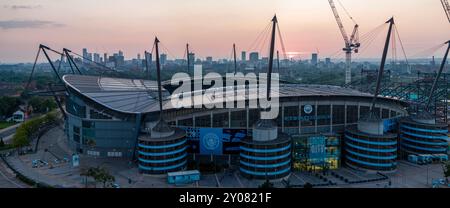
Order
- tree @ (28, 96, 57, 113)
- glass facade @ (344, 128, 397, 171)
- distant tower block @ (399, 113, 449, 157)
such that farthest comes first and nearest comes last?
tree @ (28, 96, 57, 113)
distant tower block @ (399, 113, 449, 157)
glass facade @ (344, 128, 397, 171)

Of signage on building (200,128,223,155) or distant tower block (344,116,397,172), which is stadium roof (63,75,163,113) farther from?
distant tower block (344,116,397,172)

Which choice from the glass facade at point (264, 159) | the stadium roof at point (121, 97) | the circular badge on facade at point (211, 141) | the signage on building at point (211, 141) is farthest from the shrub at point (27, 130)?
the glass facade at point (264, 159)

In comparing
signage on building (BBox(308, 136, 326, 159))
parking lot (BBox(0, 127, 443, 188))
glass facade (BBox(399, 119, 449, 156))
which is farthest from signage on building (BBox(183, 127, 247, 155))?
glass facade (BBox(399, 119, 449, 156))

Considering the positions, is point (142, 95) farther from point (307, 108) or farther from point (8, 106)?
point (8, 106)

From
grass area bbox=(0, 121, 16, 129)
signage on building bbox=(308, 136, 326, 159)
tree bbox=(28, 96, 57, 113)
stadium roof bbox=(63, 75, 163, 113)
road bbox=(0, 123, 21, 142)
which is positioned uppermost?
stadium roof bbox=(63, 75, 163, 113)

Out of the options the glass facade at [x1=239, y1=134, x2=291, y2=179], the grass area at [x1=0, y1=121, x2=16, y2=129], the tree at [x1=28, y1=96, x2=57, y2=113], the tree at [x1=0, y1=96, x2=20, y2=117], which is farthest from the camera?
the tree at [x1=28, y1=96, x2=57, y2=113]

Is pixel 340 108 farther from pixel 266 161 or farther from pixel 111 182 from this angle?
pixel 111 182

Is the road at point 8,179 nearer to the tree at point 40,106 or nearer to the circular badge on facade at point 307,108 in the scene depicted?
the circular badge on facade at point 307,108

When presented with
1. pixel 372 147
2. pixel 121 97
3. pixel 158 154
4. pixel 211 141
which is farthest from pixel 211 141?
pixel 372 147
